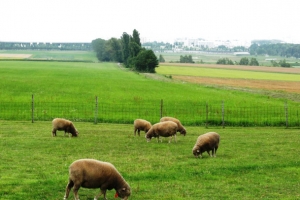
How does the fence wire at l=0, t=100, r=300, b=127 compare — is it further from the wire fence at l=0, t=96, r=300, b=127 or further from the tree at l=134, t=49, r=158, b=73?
the tree at l=134, t=49, r=158, b=73

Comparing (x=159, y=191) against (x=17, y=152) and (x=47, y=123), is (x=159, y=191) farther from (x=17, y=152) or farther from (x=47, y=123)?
(x=47, y=123)

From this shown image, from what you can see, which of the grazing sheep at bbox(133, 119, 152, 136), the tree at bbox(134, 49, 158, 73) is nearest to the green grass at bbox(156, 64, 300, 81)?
the tree at bbox(134, 49, 158, 73)

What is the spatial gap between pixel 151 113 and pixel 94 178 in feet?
87.1

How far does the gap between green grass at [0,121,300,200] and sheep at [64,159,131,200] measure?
78 centimetres

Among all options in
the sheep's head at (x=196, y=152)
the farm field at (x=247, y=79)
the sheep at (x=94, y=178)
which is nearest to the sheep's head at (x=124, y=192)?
the sheep at (x=94, y=178)

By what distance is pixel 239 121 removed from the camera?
124 feet

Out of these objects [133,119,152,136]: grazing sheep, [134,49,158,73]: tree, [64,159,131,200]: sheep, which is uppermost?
[134,49,158,73]: tree

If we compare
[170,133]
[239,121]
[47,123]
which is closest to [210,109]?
[239,121]

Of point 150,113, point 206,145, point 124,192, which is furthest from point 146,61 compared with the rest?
point 124,192

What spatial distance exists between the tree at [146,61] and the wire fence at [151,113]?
236ft

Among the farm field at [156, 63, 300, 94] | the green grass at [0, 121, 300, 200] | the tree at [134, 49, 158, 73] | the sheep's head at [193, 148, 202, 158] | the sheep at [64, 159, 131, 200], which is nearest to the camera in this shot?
the sheep at [64, 159, 131, 200]

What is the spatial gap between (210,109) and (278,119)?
6.78 m

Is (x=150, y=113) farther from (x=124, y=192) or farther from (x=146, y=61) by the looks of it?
(x=146, y=61)

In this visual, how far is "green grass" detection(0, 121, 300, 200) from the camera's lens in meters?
15.3
